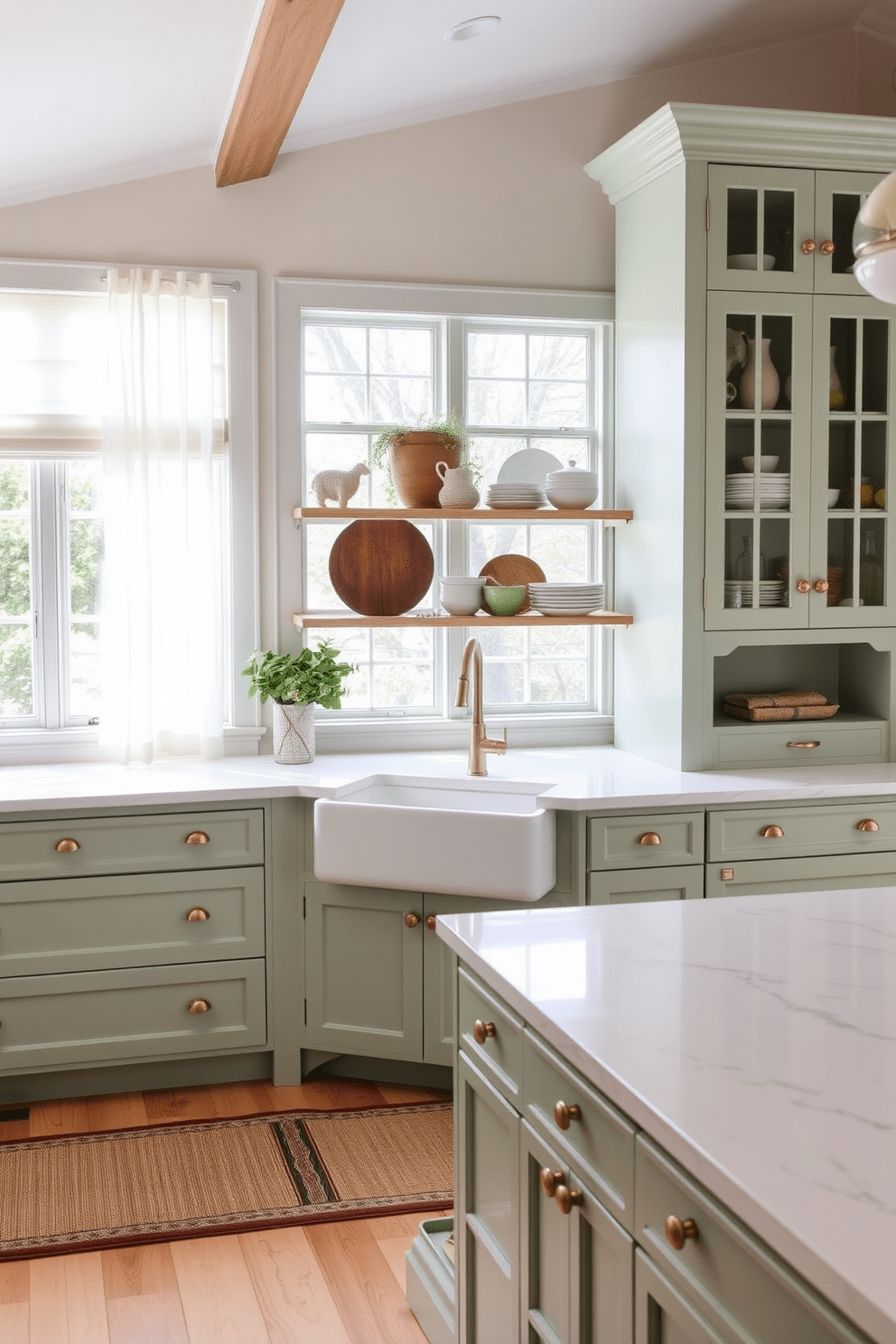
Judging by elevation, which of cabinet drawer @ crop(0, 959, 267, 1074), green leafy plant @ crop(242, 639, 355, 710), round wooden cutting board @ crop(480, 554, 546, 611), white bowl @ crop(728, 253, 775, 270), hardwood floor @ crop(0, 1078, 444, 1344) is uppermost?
white bowl @ crop(728, 253, 775, 270)

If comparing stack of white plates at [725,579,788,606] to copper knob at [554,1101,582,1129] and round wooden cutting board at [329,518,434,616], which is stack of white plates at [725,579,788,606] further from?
copper knob at [554,1101,582,1129]

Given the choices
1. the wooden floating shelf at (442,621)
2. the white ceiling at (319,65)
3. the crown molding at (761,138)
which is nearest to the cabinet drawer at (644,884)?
the wooden floating shelf at (442,621)

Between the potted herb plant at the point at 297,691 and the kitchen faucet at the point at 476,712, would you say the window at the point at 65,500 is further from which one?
the kitchen faucet at the point at 476,712

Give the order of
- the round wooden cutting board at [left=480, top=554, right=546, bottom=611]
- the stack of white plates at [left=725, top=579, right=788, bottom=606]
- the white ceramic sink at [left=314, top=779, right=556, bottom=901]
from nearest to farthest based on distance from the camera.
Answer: the white ceramic sink at [left=314, top=779, right=556, bottom=901] → the stack of white plates at [left=725, top=579, right=788, bottom=606] → the round wooden cutting board at [left=480, top=554, right=546, bottom=611]

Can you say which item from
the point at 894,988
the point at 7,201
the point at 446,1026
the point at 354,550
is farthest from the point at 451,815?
the point at 7,201

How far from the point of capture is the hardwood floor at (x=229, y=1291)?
2375mm

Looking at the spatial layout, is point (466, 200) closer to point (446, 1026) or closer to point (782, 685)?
point (782, 685)

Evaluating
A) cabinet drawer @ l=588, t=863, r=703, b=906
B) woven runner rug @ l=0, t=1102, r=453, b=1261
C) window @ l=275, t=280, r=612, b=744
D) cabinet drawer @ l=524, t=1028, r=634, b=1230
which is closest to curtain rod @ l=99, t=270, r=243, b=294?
window @ l=275, t=280, r=612, b=744

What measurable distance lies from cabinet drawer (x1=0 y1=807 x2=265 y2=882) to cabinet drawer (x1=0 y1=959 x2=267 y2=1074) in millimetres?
276

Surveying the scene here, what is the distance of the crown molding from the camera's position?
3.38 meters

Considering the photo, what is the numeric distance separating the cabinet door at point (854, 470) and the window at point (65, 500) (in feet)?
5.42

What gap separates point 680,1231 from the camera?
3.96 ft

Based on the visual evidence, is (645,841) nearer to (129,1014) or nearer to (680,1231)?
(129,1014)

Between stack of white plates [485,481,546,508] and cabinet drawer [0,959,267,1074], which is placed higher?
stack of white plates [485,481,546,508]
